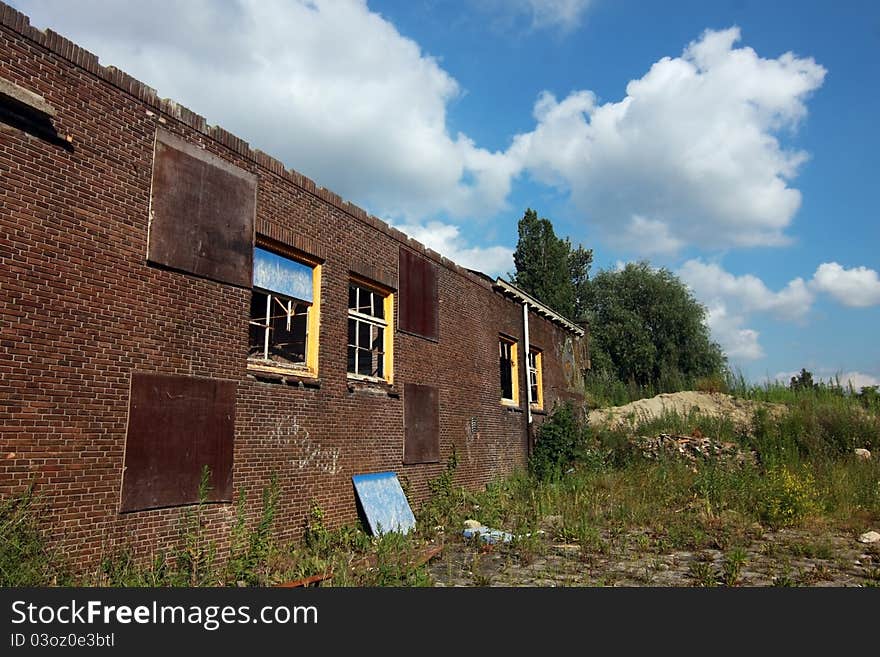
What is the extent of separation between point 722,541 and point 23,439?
9.68 metres

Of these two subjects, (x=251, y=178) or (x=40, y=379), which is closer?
(x=40, y=379)

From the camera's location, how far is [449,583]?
734cm

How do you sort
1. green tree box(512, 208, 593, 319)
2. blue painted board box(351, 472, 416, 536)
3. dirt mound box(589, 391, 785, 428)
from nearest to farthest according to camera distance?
blue painted board box(351, 472, 416, 536), dirt mound box(589, 391, 785, 428), green tree box(512, 208, 593, 319)

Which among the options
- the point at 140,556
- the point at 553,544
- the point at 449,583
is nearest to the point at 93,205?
the point at 140,556

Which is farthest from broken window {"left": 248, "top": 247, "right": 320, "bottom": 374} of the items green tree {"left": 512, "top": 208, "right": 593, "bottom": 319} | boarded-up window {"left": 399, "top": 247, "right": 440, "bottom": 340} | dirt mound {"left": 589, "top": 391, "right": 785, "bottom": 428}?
green tree {"left": 512, "top": 208, "right": 593, "bottom": 319}

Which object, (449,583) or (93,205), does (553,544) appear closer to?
(449,583)

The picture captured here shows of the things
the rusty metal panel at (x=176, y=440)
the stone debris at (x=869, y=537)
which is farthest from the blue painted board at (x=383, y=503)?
the stone debris at (x=869, y=537)

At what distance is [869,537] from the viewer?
9828 mm

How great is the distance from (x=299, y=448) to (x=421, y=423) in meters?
3.65

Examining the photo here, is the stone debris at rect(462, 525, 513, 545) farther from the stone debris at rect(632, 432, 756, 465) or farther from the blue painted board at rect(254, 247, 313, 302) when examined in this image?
the stone debris at rect(632, 432, 756, 465)

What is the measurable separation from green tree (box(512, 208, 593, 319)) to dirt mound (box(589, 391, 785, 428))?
39.0 ft

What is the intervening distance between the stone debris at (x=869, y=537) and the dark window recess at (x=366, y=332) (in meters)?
8.51

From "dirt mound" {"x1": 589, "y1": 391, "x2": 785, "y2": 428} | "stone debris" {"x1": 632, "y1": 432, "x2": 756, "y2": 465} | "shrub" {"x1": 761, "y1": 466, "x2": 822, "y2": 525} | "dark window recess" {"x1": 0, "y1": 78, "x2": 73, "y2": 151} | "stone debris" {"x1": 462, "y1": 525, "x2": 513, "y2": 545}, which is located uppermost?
"dark window recess" {"x1": 0, "y1": 78, "x2": 73, "y2": 151}

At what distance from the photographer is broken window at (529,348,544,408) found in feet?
61.6
